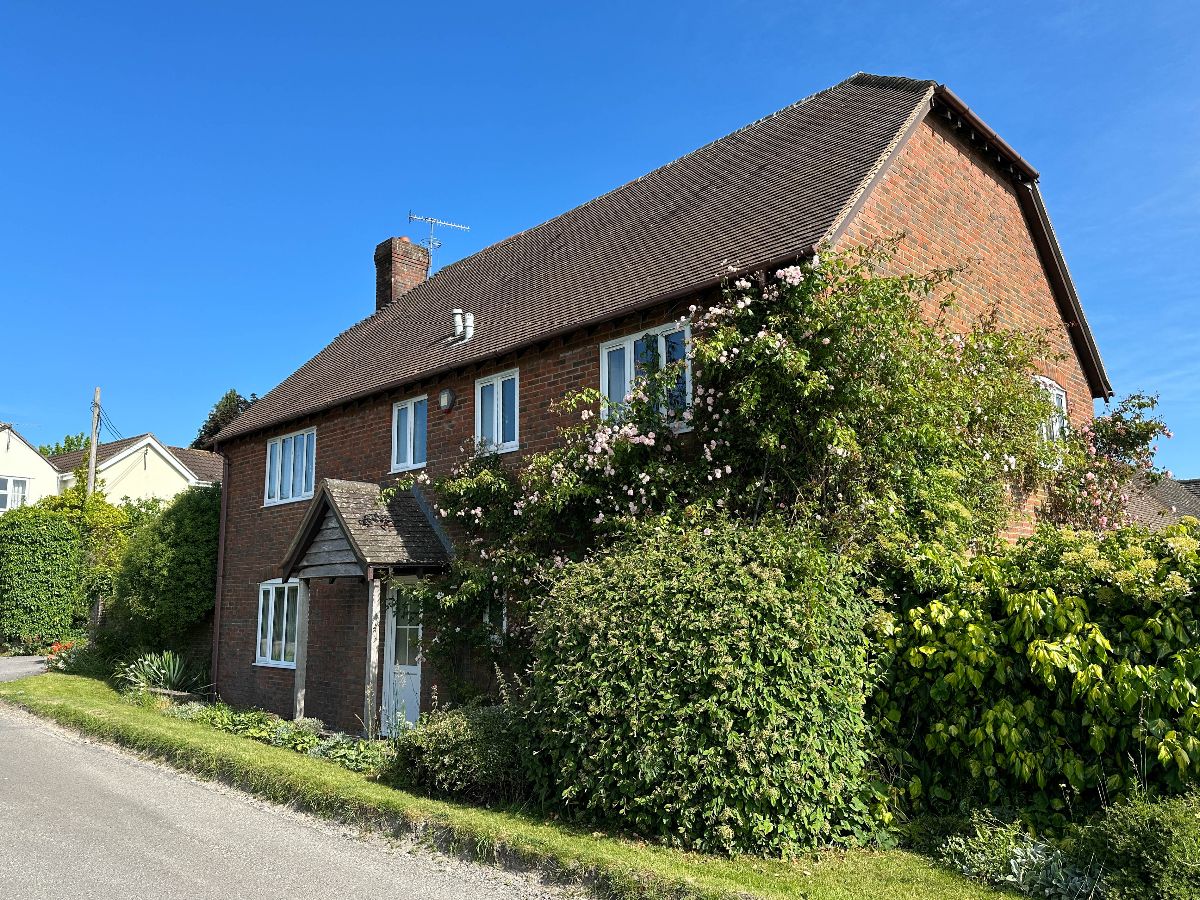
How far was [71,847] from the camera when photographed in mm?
7496

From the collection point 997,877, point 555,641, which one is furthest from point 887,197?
point 997,877

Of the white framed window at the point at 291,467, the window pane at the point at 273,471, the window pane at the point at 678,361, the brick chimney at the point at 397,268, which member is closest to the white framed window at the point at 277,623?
the white framed window at the point at 291,467

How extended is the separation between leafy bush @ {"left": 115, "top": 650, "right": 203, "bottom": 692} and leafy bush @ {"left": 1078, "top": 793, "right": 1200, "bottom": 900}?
17732 millimetres

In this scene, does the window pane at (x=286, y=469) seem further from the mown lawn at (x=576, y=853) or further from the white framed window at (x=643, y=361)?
the white framed window at (x=643, y=361)

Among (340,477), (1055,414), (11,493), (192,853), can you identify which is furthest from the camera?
(11,493)

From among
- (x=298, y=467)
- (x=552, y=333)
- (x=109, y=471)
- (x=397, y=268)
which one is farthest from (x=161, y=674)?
(x=109, y=471)

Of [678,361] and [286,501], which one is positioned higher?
[678,361]

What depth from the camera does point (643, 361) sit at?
38.1 feet

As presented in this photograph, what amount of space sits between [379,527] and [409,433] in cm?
236

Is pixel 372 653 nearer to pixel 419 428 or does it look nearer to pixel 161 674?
pixel 419 428

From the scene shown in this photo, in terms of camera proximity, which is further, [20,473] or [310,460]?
[20,473]

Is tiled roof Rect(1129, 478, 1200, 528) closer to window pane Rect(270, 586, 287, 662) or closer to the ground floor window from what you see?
window pane Rect(270, 586, 287, 662)

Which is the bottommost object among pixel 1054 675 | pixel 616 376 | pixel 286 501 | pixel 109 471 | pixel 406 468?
pixel 1054 675

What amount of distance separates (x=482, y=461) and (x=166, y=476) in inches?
1426
